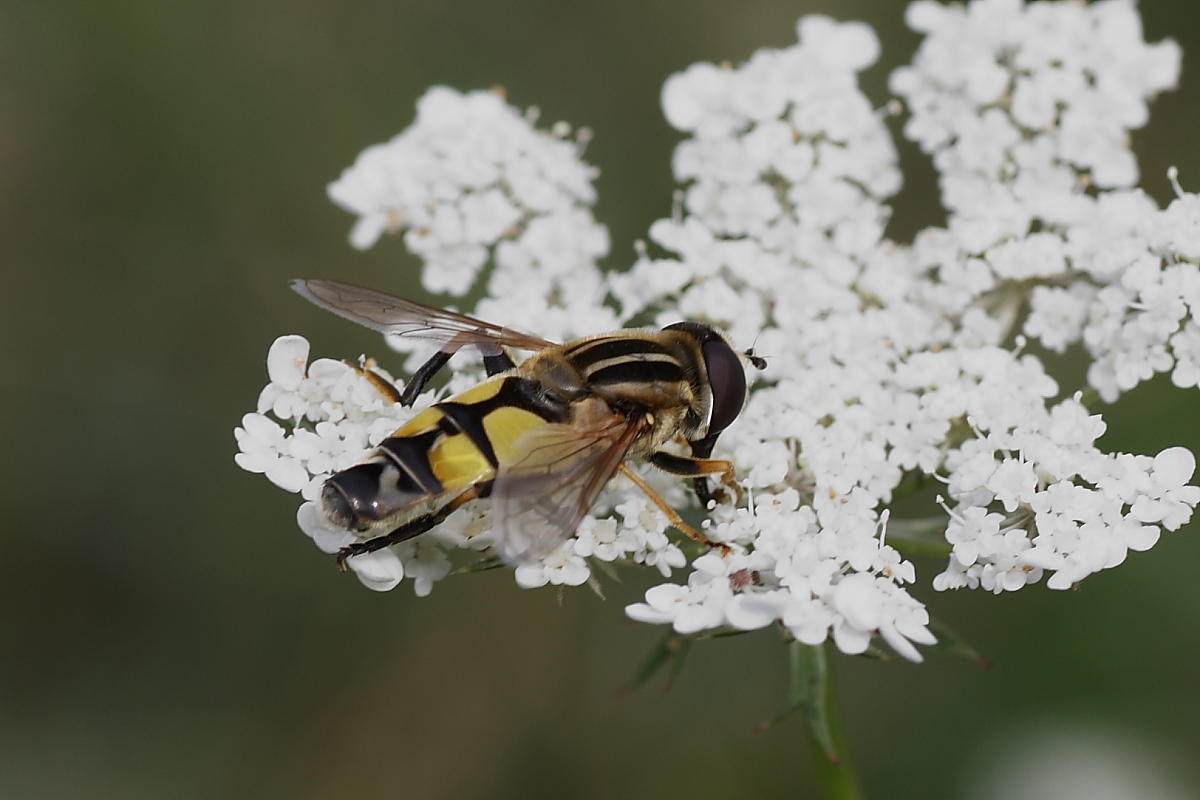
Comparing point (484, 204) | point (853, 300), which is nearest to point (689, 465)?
point (853, 300)

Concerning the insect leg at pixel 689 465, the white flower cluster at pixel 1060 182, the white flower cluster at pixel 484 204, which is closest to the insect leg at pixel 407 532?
the insect leg at pixel 689 465

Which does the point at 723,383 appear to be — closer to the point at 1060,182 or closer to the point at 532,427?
the point at 532,427

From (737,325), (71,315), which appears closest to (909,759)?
(737,325)

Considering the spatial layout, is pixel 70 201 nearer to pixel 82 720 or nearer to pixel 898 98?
pixel 82 720

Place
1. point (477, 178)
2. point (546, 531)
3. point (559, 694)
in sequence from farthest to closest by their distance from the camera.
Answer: point (559, 694), point (477, 178), point (546, 531)

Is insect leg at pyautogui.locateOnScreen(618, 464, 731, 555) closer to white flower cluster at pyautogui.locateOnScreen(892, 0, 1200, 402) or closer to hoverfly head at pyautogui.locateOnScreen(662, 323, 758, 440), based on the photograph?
hoverfly head at pyautogui.locateOnScreen(662, 323, 758, 440)

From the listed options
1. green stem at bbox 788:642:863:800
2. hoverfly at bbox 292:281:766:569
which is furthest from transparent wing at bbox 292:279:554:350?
green stem at bbox 788:642:863:800
